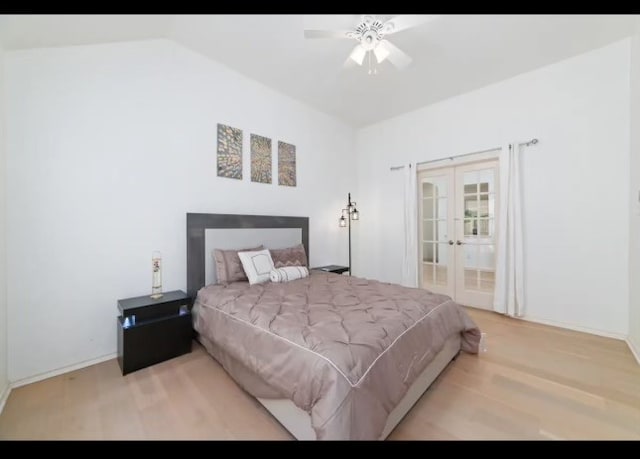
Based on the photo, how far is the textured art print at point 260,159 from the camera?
3.23m

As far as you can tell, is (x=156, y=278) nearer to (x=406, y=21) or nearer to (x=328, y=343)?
(x=328, y=343)

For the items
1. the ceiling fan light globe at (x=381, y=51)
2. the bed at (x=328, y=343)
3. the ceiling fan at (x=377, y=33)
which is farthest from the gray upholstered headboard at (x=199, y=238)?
the ceiling fan light globe at (x=381, y=51)

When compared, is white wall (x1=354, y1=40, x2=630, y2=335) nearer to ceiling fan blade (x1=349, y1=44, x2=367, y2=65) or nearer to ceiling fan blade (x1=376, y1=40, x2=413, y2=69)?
ceiling fan blade (x1=376, y1=40, x2=413, y2=69)

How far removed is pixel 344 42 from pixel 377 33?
51cm

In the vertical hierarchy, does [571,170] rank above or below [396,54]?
below

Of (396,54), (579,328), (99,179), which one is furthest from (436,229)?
(99,179)

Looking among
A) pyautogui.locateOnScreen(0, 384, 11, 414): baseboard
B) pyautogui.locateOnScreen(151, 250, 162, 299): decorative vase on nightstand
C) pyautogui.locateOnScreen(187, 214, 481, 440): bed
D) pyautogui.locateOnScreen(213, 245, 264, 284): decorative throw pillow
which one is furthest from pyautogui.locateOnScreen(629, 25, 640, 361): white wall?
pyautogui.locateOnScreen(0, 384, 11, 414): baseboard

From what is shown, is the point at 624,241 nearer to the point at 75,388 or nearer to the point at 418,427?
the point at 418,427

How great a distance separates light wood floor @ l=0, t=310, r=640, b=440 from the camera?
1.43m

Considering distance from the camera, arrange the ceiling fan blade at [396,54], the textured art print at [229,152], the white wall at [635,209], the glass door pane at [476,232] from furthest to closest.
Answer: the glass door pane at [476,232] → the textured art print at [229,152] → the white wall at [635,209] → the ceiling fan blade at [396,54]

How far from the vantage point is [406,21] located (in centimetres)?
197

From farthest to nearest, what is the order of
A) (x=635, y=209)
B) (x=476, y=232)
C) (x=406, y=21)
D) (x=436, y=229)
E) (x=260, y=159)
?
(x=436, y=229), (x=476, y=232), (x=260, y=159), (x=635, y=209), (x=406, y=21)

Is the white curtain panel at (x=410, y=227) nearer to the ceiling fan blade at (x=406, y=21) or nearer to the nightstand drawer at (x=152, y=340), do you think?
the ceiling fan blade at (x=406, y=21)

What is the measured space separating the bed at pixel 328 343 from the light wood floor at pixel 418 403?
0.12m
